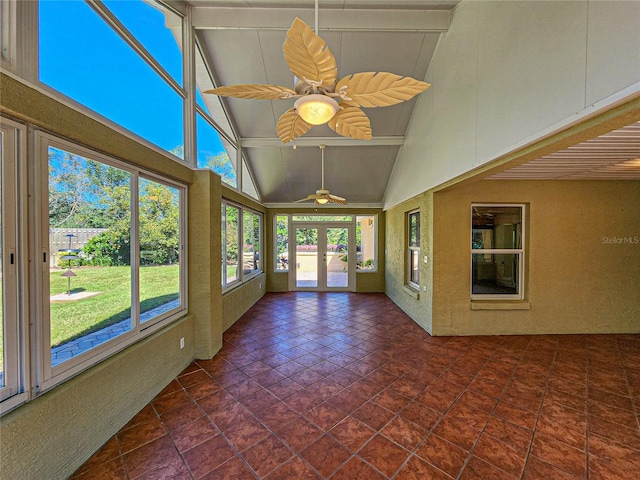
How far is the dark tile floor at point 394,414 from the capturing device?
1684mm

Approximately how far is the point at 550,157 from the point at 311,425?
3411 millimetres

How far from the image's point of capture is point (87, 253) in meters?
1.91

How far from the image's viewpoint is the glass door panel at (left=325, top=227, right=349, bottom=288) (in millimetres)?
7059

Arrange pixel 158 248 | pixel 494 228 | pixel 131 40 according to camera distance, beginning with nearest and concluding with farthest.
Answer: pixel 131 40
pixel 158 248
pixel 494 228

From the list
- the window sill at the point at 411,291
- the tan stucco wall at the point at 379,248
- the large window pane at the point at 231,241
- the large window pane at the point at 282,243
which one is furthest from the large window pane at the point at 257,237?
the window sill at the point at 411,291

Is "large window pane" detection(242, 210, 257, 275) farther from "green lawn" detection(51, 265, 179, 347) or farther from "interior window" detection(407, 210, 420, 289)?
"interior window" detection(407, 210, 420, 289)

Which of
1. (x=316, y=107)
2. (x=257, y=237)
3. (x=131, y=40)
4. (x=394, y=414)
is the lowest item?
(x=394, y=414)

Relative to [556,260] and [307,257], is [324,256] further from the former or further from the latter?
[556,260]

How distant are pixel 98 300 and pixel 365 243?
5901 millimetres

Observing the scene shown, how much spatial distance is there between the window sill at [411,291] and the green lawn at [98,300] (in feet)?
12.7

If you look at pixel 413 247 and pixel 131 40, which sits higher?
pixel 131 40

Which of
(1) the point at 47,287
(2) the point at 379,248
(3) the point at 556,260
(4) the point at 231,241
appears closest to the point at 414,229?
(2) the point at 379,248

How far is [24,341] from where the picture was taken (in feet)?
4.78

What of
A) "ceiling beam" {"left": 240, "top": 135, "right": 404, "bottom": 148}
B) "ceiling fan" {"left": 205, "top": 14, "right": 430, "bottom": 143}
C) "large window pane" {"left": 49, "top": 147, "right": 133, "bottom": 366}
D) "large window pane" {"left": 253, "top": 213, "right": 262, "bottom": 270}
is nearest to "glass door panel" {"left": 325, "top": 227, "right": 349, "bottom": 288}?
"large window pane" {"left": 253, "top": 213, "right": 262, "bottom": 270}
